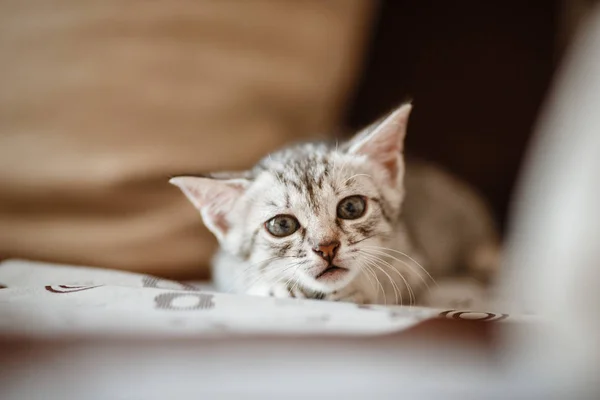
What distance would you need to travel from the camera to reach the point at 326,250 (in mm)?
949

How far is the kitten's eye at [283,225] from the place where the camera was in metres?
1.02

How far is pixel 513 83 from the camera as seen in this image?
184 centimetres

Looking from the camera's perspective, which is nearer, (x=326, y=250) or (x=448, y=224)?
(x=326, y=250)

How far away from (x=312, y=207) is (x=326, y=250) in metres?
0.11

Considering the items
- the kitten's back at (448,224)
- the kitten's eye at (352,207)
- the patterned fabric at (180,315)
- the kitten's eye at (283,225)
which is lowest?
the patterned fabric at (180,315)

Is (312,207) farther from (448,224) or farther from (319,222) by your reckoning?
(448,224)

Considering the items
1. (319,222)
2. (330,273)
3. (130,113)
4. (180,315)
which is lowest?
(180,315)

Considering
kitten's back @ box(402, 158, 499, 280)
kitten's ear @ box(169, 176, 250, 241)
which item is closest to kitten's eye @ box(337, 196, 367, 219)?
kitten's ear @ box(169, 176, 250, 241)

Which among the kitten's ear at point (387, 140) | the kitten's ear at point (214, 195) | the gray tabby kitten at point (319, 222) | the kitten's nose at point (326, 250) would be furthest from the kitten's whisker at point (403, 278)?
the kitten's ear at point (214, 195)

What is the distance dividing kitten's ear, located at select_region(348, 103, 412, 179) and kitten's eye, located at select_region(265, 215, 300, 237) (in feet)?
0.74

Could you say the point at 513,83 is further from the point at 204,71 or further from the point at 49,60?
the point at 49,60

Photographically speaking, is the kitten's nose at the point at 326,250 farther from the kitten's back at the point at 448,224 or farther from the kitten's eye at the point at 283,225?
the kitten's back at the point at 448,224

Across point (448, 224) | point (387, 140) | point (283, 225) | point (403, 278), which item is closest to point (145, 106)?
point (283, 225)

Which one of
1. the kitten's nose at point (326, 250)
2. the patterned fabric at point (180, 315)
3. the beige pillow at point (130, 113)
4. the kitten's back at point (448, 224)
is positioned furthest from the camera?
the kitten's back at point (448, 224)
